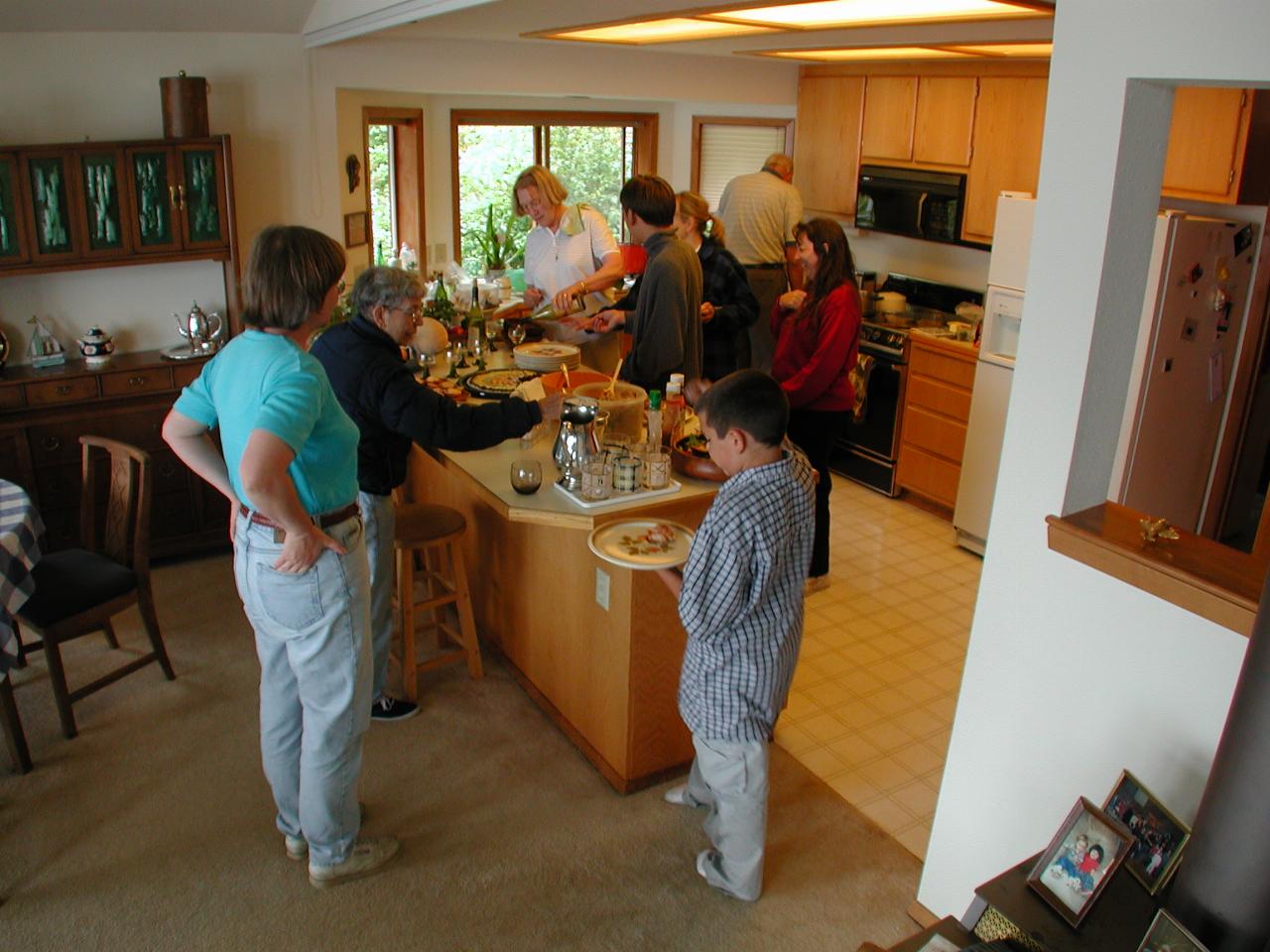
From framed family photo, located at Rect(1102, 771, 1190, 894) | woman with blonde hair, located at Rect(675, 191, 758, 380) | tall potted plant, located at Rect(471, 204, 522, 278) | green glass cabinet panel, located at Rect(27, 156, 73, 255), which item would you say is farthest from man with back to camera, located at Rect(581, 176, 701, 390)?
tall potted plant, located at Rect(471, 204, 522, 278)

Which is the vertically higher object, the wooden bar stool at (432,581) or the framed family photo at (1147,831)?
the framed family photo at (1147,831)

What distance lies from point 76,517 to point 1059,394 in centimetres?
395

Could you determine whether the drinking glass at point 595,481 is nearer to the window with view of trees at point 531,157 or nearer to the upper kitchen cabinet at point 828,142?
the upper kitchen cabinet at point 828,142

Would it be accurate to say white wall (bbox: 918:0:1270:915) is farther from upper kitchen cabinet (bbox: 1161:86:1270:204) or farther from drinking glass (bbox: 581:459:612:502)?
upper kitchen cabinet (bbox: 1161:86:1270:204)

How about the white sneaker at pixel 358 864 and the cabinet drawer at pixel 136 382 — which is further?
the cabinet drawer at pixel 136 382

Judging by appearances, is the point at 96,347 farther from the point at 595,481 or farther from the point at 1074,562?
the point at 1074,562

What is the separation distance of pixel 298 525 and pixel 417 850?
43.7 inches

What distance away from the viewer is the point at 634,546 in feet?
8.84

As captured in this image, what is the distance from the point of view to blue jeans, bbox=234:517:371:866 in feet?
7.85

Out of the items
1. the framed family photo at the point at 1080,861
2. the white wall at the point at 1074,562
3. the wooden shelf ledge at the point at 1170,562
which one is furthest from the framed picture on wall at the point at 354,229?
the framed family photo at the point at 1080,861

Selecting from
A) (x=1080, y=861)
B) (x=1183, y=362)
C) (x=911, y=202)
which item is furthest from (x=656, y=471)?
(x=911, y=202)

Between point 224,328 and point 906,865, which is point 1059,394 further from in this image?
point 224,328

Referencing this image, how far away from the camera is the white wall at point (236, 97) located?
430 cm

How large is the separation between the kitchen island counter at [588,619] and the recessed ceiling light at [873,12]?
1441 mm
